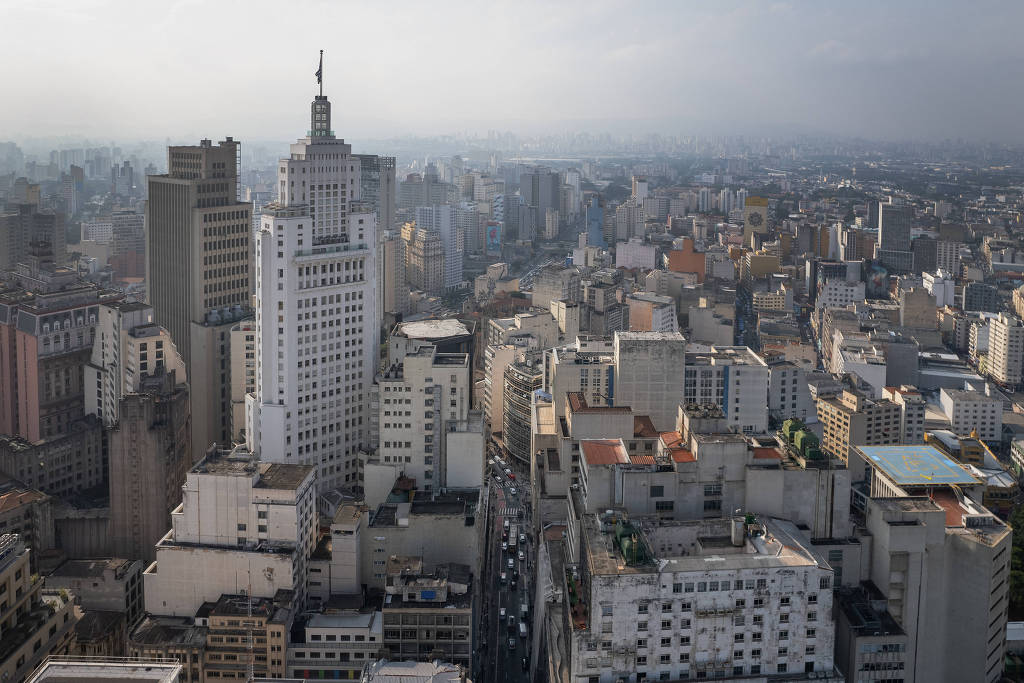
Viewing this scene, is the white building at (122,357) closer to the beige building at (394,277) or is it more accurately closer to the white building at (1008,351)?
the beige building at (394,277)

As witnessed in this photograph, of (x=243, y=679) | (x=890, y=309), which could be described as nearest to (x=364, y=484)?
(x=243, y=679)

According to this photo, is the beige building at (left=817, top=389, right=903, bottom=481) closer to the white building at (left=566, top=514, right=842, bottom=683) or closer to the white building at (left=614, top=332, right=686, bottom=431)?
the white building at (left=614, top=332, right=686, bottom=431)

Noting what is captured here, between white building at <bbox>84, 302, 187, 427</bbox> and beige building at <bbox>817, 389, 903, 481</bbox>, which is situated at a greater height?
white building at <bbox>84, 302, 187, 427</bbox>

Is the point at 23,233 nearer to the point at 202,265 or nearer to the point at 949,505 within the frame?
the point at 202,265

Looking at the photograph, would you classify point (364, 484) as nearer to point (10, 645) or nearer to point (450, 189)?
point (10, 645)

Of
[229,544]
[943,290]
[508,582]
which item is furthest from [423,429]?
[943,290]

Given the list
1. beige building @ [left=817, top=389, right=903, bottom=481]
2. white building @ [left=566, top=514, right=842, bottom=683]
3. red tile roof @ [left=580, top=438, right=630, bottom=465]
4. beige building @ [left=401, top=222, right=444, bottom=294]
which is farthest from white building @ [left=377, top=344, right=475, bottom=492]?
beige building @ [left=401, top=222, right=444, bottom=294]
